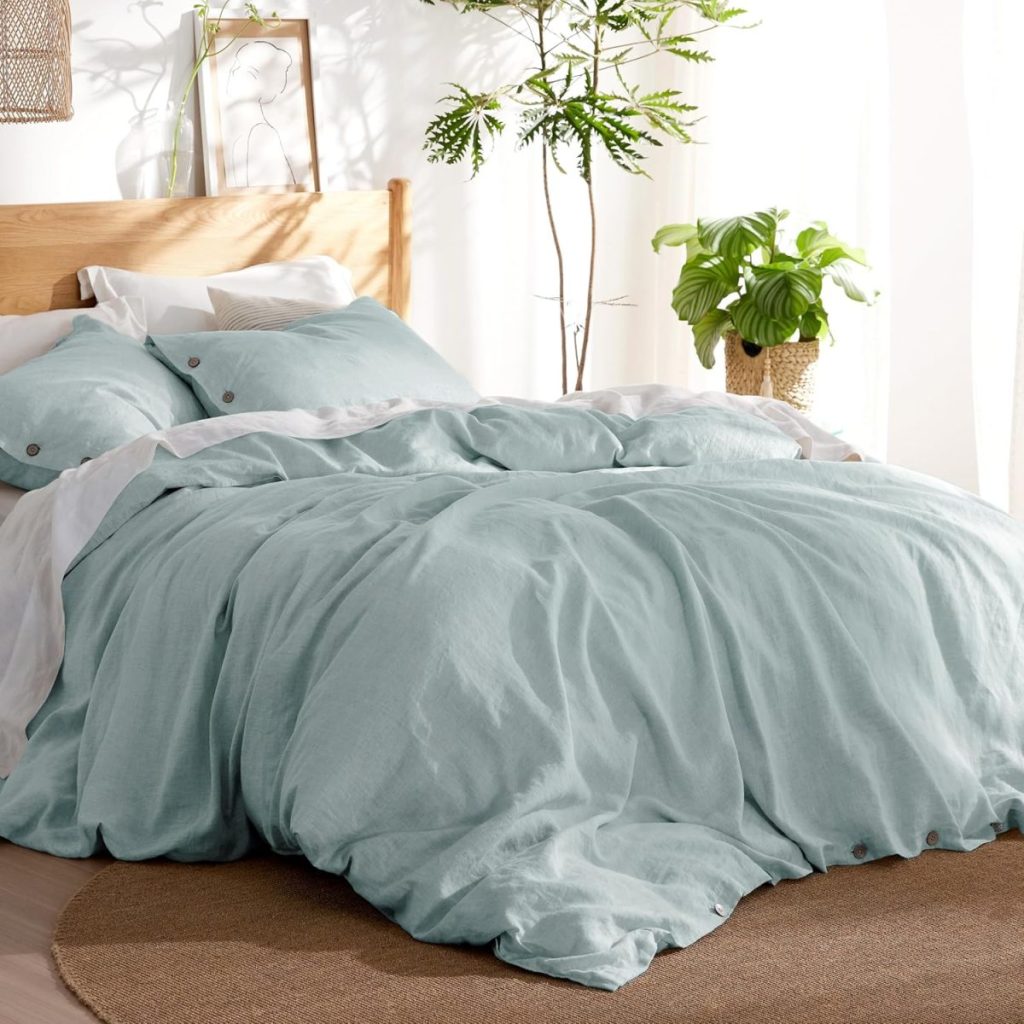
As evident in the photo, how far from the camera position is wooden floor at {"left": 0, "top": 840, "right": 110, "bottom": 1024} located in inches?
79.4

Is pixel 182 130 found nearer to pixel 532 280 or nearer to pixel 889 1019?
pixel 532 280

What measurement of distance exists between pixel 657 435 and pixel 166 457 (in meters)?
1.02

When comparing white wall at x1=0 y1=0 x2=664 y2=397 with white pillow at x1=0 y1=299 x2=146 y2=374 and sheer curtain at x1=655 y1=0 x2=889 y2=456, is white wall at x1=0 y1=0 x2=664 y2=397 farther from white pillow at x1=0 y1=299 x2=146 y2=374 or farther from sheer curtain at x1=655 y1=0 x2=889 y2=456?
white pillow at x1=0 y1=299 x2=146 y2=374

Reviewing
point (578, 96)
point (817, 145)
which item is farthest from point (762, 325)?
point (578, 96)

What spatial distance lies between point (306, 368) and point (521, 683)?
5.26 ft

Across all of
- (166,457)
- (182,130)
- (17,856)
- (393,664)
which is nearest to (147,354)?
(166,457)

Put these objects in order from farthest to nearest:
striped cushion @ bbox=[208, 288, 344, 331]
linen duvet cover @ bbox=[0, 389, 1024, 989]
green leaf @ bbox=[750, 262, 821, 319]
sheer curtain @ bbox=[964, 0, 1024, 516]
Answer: green leaf @ bbox=[750, 262, 821, 319]
sheer curtain @ bbox=[964, 0, 1024, 516]
striped cushion @ bbox=[208, 288, 344, 331]
linen duvet cover @ bbox=[0, 389, 1024, 989]

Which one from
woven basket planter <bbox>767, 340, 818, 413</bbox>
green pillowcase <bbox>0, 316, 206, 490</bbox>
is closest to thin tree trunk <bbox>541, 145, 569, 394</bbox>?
woven basket planter <bbox>767, 340, 818, 413</bbox>

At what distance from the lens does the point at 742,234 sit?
191 inches

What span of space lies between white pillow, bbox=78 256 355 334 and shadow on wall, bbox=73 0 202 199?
37 centimetres

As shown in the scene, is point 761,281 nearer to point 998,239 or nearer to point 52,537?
point 998,239

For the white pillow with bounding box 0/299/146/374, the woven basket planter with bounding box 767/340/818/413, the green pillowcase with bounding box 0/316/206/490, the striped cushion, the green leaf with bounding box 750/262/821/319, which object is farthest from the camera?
the woven basket planter with bounding box 767/340/818/413

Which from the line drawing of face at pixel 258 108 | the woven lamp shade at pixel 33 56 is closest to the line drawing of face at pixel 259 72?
the line drawing of face at pixel 258 108

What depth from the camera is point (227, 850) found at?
2.52 metres
